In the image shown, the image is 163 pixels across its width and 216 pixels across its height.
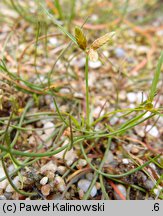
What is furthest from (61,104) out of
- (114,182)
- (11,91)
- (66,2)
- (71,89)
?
(66,2)

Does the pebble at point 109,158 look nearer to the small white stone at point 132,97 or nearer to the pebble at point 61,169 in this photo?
the pebble at point 61,169

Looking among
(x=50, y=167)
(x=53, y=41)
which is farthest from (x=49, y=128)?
(x=53, y=41)

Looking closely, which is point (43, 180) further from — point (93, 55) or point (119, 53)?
point (119, 53)

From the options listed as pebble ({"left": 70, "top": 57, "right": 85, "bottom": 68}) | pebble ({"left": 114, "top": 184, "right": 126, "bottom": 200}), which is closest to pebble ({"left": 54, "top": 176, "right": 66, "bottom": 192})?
pebble ({"left": 114, "top": 184, "right": 126, "bottom": 200})

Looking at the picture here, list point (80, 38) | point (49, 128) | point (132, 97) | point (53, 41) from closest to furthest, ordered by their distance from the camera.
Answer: point (80, 38) < point (49, 128) < point (132, 97) < point (53, 41)

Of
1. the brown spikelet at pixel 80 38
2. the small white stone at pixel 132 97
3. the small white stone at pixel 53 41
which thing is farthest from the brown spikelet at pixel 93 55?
the small white stone at pixel 53 41

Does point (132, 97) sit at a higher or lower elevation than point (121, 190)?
higher

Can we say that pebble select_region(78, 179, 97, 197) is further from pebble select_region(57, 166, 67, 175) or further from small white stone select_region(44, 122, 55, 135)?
small white stone select_region(44, 122, 55, 135)

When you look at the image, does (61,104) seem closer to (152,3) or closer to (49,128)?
(49,128)
